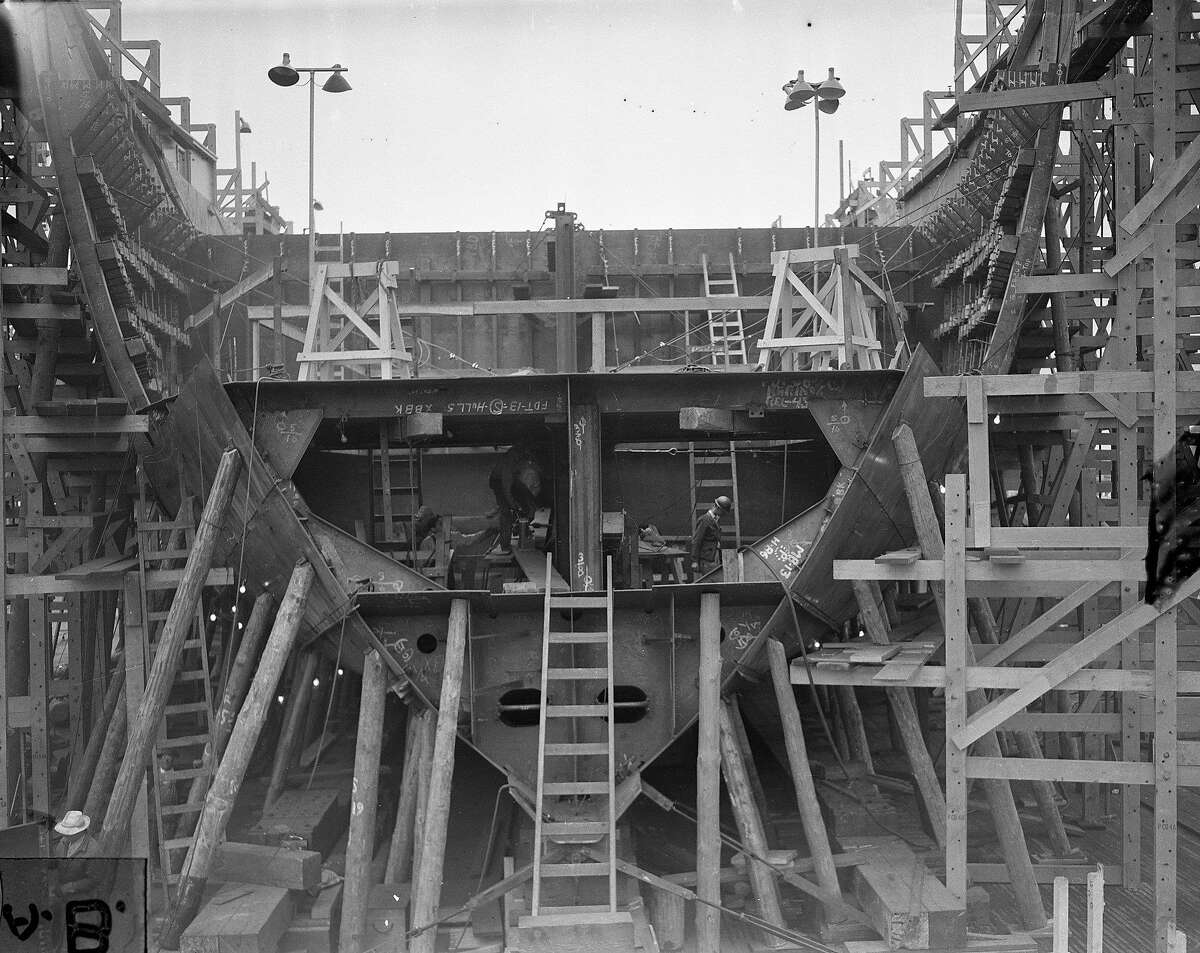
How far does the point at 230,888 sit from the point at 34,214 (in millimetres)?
6168

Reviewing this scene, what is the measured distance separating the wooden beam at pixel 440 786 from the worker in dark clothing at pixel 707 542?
102 inches

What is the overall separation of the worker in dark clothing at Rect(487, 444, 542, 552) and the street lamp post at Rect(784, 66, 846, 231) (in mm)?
6043

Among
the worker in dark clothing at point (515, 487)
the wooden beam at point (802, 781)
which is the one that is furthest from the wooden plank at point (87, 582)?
the wooden beam at point (802, 781)

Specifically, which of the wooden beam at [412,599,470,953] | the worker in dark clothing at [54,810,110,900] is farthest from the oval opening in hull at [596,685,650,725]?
the worker in dark clothing at [54,810,110,900]

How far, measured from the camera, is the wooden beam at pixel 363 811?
353 inches

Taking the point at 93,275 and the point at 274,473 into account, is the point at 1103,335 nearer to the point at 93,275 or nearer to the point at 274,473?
the point at 274,473

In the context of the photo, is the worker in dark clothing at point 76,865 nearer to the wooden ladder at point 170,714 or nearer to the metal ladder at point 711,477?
the wooden ladder at point 170,714

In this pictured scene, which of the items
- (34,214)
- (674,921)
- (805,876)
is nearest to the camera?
(674,921)

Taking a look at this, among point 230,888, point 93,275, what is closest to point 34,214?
point 93,275

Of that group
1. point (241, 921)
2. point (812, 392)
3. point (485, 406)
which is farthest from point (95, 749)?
point (812, 392)

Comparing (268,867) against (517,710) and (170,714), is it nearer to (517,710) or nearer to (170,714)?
(170,714)

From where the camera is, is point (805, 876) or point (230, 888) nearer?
point (230, 888)

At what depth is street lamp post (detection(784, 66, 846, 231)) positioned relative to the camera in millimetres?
15805

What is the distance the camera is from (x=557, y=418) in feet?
34.7
